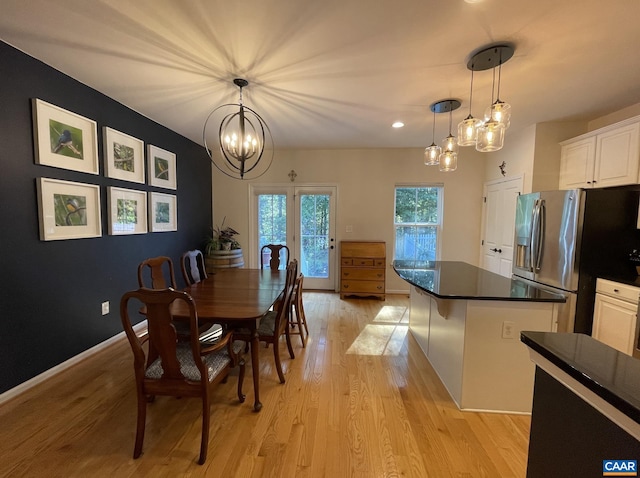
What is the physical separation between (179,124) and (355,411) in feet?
12.3

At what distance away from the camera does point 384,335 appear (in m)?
3.08

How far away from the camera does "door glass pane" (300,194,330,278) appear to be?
4.86m

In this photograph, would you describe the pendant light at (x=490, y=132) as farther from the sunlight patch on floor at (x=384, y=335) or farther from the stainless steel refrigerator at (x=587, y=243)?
the sunlight patch on floor at (x=384, y=335)

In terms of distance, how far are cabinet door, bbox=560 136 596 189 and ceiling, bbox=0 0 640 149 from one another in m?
0.35

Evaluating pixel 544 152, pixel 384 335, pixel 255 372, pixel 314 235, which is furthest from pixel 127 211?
pixel 544 152

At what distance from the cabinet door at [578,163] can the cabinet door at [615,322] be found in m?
1.25

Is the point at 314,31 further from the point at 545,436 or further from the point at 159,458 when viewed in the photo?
the point at 159,458

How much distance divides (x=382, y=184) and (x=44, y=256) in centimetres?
425

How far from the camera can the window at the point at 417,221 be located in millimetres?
4750

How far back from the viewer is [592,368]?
0.64 metres

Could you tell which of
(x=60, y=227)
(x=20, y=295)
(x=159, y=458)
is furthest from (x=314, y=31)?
(x=20, y=295)

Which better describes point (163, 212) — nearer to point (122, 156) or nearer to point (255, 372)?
point (122, 156)

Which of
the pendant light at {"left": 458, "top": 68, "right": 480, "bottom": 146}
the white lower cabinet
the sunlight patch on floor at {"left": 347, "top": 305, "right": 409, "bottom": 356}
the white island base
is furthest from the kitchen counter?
the white lower cabinet

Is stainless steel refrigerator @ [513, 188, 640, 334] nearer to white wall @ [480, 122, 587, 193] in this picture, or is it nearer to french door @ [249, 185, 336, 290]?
white wall @ [480, 122, 587, 193]
